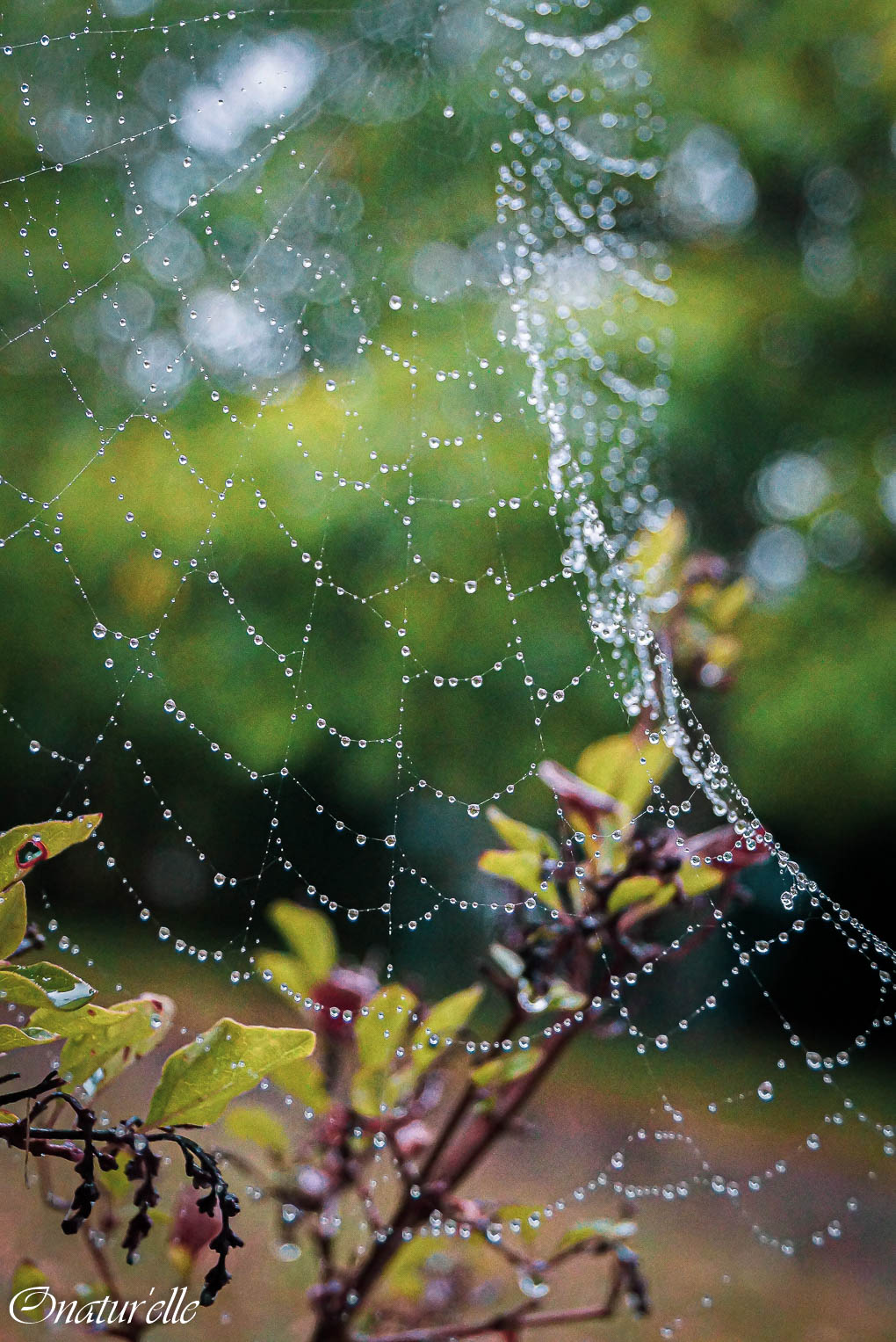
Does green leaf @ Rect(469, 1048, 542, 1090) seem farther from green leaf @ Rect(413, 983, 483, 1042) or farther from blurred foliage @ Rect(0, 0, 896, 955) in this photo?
blurred foliage @ Rect(0, 0, 896, 955)

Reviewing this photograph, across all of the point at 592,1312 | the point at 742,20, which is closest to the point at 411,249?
the point at 742,20

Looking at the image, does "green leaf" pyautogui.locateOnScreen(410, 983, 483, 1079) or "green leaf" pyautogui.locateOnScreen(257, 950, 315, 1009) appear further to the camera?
"green leaf" pyautogui.locateOnScreen(257, 950, 315, 1009)

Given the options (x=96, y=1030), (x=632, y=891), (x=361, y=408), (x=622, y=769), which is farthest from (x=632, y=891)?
(x=361, y=408)

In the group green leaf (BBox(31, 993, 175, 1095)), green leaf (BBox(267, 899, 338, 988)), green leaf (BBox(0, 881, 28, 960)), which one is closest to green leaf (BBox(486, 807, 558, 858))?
green leaf (BBox(267, 899, 338, 988))

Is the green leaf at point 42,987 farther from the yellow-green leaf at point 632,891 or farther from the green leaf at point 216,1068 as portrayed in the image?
the yellow-green leaf at point 632,891

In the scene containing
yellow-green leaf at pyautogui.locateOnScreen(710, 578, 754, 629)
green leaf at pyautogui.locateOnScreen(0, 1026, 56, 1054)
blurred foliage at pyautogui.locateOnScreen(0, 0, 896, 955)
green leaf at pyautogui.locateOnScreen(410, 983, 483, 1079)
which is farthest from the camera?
blurred foliage at pyautogui.locateOnScreen(0, 0, 896, 955)

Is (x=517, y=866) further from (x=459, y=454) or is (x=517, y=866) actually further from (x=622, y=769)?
(x=459, y=454)

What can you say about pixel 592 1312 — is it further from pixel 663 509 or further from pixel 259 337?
pixel 663 509
